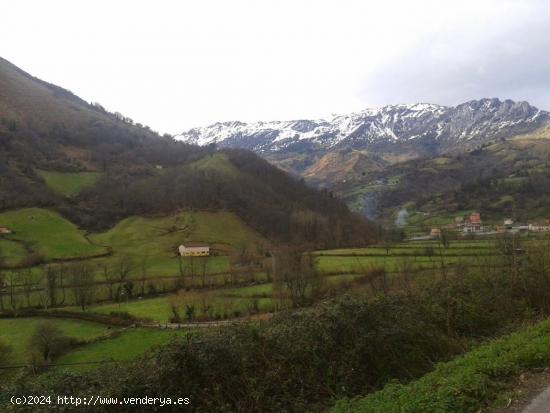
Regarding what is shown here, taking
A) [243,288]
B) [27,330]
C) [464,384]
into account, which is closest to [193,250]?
[243,288]

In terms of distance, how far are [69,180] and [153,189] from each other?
107ft

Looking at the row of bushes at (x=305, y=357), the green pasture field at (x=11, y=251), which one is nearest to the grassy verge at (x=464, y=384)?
the row of bushes at (x=305, y=357)

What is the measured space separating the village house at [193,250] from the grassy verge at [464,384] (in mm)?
91643

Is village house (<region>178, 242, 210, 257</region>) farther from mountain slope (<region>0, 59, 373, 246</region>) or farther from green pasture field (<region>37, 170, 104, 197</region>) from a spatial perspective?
green pasture field (<region>37, 170, 104, 197</region>)

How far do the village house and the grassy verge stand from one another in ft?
301

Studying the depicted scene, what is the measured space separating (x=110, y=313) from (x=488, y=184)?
18203 centimetres

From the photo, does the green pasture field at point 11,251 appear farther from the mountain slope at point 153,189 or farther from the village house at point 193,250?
the village house at point 193,250

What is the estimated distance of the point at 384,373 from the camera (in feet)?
42.4

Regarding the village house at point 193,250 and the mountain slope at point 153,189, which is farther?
the mountain slope at point 153,189

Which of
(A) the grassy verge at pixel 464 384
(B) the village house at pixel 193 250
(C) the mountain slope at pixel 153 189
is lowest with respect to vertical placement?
(B) the village house at pixel 193 250

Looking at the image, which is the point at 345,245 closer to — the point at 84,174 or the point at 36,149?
the point at 84,174

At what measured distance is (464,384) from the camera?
952 centimetres

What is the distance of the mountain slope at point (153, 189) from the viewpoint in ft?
432

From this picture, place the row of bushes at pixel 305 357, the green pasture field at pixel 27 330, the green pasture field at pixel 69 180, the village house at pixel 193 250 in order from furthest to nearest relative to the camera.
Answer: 1. the green pasture field at pixel 69 180
2. the village house at pixel 193 250
3. the green pasture field at pixel 27 330
4. the row of bushes at pixel 305 357
